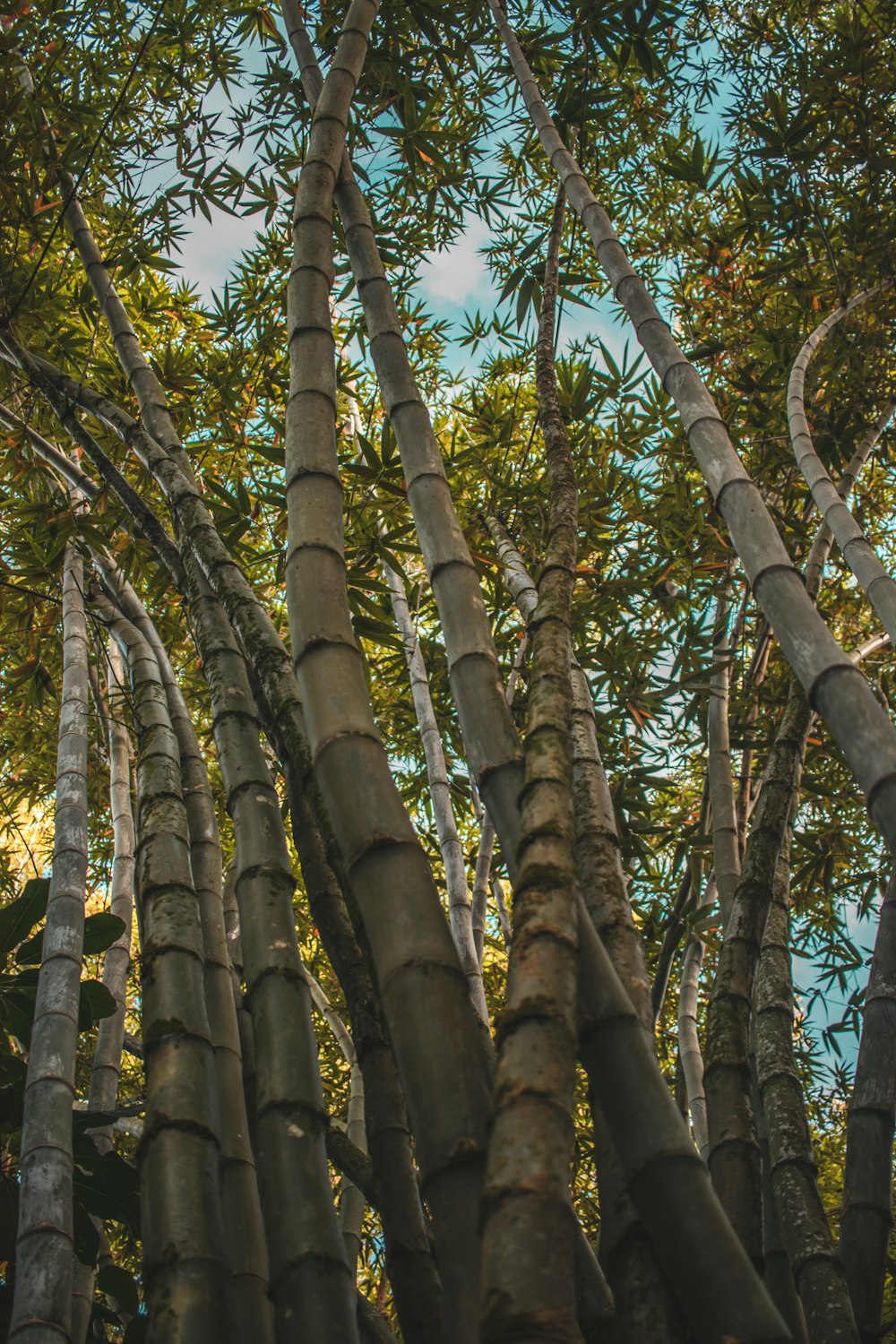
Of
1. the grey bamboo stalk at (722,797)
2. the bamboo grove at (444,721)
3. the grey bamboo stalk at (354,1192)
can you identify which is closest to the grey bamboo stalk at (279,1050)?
the bamboo grove at (444,721)

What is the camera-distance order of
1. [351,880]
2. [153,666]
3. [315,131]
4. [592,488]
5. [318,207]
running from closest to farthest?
[351,880], [318,207], [315,131], [153,666], [592,488]

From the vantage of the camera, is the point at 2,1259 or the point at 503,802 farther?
the point at 2,1259

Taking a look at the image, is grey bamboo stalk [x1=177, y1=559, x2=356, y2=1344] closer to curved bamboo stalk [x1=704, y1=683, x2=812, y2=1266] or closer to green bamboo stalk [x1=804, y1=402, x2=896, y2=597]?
curved bamboo stalk [x1=704, y1=683, x2=812, y2=1266]

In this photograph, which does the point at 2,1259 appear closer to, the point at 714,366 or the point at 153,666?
the point at 153,666

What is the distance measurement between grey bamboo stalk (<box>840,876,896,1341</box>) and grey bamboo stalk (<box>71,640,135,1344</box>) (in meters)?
1.16

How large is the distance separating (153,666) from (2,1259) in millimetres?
1027

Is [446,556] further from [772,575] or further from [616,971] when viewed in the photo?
[616,971]

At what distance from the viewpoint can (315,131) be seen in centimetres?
186

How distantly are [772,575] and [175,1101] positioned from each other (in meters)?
0.95

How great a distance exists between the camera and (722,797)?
102 inches

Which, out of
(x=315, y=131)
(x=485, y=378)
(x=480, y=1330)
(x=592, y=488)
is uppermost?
(x=485, y=378)

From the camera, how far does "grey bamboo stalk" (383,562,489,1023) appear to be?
2867 mm

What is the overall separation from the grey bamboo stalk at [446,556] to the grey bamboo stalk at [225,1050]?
549 mm

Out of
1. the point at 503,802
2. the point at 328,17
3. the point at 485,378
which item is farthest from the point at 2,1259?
the point at 485,378
